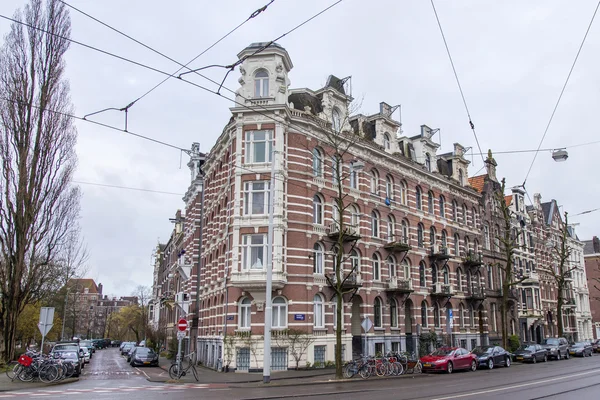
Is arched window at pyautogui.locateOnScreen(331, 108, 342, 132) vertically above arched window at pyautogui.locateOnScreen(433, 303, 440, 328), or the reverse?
arched window at pyautogui.locateOnScreen(331, 108, 342, 132)

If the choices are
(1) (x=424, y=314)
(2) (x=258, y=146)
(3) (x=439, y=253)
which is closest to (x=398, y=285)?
(1) (x=424, y=314)

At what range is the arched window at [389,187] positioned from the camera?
3744cm

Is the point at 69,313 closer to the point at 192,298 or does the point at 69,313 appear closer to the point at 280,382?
the point at 192,298

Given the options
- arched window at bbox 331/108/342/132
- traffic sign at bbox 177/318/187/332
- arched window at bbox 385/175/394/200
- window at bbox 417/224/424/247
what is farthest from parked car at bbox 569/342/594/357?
traffic sign at bbox 177/318/187/332

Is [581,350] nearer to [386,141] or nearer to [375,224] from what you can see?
[375,224]

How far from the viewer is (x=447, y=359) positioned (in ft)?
88.0

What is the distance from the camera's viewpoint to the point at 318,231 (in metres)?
30.9

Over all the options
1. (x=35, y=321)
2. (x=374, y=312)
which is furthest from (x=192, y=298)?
(x=35, y=321)

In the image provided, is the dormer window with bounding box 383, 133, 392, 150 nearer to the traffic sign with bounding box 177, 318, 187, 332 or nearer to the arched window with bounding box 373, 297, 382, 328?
the arched window with bounding box 373, 297, 382, 328

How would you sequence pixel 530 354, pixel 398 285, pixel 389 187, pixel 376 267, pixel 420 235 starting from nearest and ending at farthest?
pixel 376 267 → pixel 398 285 → pixel 530 354 → pixel 389 187 → pixel 420 235

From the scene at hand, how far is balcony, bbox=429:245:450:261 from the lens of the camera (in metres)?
39.4

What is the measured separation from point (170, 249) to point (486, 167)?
4260 centimetres

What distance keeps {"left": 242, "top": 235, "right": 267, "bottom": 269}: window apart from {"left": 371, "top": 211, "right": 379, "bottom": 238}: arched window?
9.68m

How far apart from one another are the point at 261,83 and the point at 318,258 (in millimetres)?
11519
